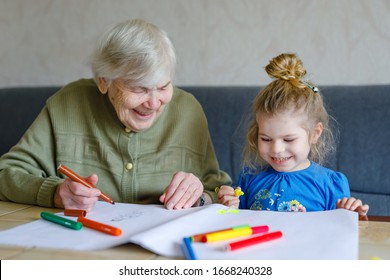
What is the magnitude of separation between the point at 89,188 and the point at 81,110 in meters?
0.48

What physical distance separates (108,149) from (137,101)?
0.65 ft

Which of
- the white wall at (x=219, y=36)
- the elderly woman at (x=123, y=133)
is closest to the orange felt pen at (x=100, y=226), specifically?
the elderly woman at (x=123, y=133)

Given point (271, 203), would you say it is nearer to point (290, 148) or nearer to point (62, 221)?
point (290, 148)

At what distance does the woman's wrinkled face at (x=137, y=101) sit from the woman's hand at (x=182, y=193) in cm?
27

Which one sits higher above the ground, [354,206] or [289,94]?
[289,94]

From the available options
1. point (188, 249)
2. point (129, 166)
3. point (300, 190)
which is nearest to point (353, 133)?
point (300, 190)

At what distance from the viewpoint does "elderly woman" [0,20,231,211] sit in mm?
1319

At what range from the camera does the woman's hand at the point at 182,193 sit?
1.09 m

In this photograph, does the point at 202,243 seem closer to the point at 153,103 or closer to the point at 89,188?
the point at 89,188

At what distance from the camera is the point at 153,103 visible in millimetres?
1352

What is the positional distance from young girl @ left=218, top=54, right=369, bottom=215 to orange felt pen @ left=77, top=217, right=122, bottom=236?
0.40m

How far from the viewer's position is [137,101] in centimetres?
136

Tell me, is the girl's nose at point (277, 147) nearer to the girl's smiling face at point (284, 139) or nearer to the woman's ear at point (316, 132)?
the girl's smiling face at point (284, 139)

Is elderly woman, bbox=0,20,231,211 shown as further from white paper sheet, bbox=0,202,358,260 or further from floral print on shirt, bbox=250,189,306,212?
white paper sheet, bbox=0,202,358,260
